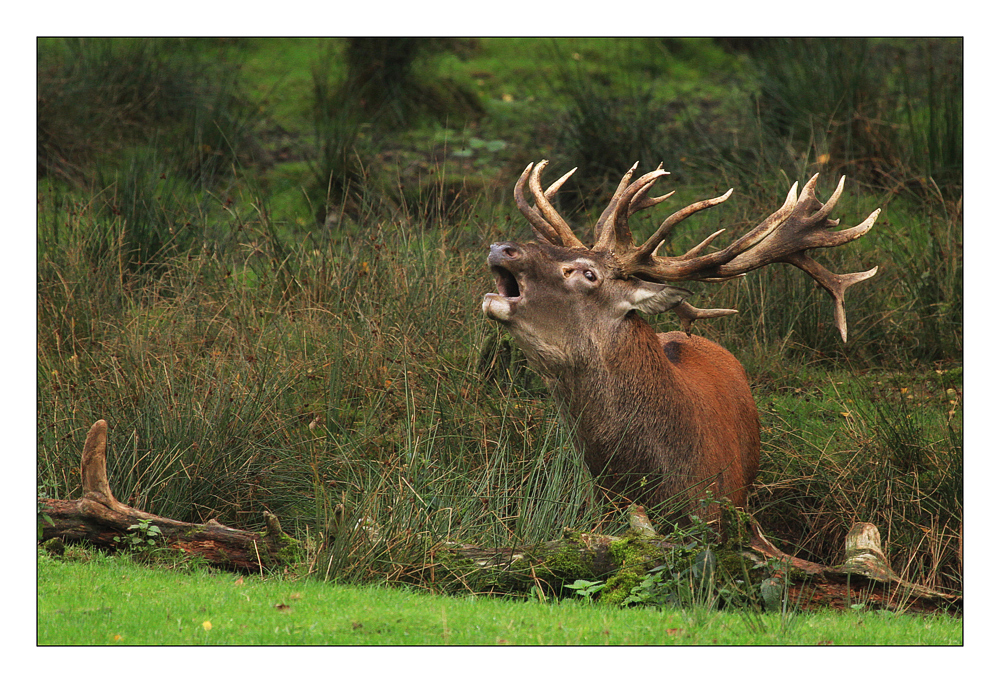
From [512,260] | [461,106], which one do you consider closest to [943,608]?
[512,260]

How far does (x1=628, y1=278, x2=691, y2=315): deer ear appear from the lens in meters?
5.57

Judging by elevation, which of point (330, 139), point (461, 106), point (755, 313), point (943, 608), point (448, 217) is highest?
point (461, 106)

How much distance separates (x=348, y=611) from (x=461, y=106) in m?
10.2

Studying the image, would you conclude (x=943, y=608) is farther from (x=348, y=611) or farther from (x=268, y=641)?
(x=268, y=641)

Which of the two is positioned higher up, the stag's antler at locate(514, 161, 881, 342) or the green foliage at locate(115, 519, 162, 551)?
the stag's antler at locate(514, 161, 881, 342)

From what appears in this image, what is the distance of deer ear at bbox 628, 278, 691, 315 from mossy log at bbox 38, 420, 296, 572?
199 cm

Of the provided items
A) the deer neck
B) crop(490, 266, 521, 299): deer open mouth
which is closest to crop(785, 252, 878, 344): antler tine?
the deer neck

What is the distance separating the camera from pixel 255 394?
650 centimetres

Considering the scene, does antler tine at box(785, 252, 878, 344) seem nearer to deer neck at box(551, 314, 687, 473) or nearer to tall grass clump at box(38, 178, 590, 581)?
deer neck at box(551, 314, 687, 473)

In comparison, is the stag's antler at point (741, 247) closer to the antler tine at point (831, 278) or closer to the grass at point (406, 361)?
the antler tine at point (831, 278)

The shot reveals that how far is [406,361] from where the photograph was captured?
21.7ft

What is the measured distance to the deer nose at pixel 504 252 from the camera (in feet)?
17.6

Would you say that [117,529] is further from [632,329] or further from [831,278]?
[831,278]

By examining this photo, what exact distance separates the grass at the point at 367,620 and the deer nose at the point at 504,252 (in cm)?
155
